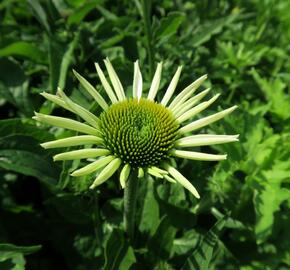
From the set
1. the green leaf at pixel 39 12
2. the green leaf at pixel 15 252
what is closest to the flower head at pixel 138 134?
the green leaf at pixel 15 252

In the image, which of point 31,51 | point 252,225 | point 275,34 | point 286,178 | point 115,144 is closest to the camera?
point 115,144

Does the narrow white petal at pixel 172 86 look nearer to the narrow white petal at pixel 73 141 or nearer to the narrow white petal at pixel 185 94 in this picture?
the narrow white petal at pixel 185 94

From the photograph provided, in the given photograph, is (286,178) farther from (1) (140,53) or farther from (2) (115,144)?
(1) (140,53)

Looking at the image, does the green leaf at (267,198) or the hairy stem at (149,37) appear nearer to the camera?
the green leaf at (267,198)

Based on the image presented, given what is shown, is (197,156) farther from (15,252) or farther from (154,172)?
(15,252)

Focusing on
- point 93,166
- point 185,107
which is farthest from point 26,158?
point 185,107

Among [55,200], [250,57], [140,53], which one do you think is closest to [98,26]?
[140,53]

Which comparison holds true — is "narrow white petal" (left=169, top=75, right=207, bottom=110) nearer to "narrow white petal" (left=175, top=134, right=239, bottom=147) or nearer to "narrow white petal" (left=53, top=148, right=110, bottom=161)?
"narrow white petal" (left=175, top=134, right=239, bottom=147)
